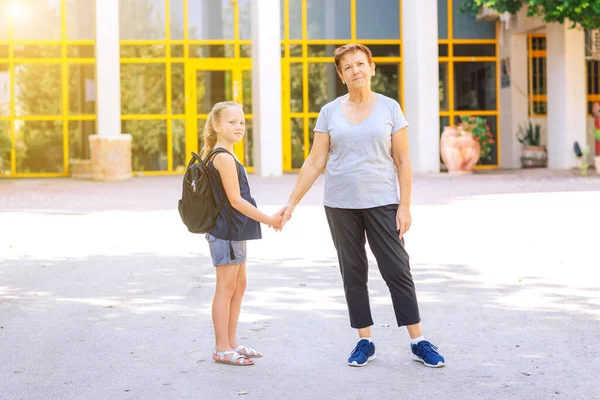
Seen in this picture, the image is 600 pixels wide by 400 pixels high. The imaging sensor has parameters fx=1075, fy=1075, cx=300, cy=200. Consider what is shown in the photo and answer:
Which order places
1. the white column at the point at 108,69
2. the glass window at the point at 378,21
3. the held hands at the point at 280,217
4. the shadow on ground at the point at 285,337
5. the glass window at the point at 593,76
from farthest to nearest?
the glass window at the point at 378,21 < the glass window at the point at 593,76 < the white column at the point at 108,69 < the held hands at the point at 280,217 < the shadow on ground at the point at 285,337

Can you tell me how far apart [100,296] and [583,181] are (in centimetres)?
1430

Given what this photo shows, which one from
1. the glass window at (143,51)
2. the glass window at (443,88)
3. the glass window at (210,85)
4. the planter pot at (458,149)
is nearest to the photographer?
the planter pot at (458,149)

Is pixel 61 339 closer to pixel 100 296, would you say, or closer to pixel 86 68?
pixel 100 296

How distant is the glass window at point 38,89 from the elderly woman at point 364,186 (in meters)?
22.3

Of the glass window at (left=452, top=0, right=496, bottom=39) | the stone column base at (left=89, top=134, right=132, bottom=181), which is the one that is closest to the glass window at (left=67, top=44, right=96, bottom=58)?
the stone column base at (left=89, top=134, right=132, bottom=181)

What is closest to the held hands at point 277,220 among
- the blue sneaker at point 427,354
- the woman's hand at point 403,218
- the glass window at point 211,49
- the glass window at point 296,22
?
the woman's hand at point 403,218

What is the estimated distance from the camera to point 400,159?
18.2 feet

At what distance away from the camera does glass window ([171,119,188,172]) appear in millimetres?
27281

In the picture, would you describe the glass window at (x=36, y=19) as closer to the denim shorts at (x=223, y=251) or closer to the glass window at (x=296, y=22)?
the glass window at (x=296, y=22)

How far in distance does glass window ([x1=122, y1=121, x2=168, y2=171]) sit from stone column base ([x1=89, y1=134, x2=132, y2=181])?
7.64ft

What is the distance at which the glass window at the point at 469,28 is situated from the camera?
28062 mm

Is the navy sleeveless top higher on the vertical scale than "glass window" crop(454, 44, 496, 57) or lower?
lower

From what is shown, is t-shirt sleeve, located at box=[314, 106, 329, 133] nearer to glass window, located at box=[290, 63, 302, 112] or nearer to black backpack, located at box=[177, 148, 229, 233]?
black backpack, located at box=[177, 148, 229, 233]

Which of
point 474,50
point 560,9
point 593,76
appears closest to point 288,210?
point 560,9
